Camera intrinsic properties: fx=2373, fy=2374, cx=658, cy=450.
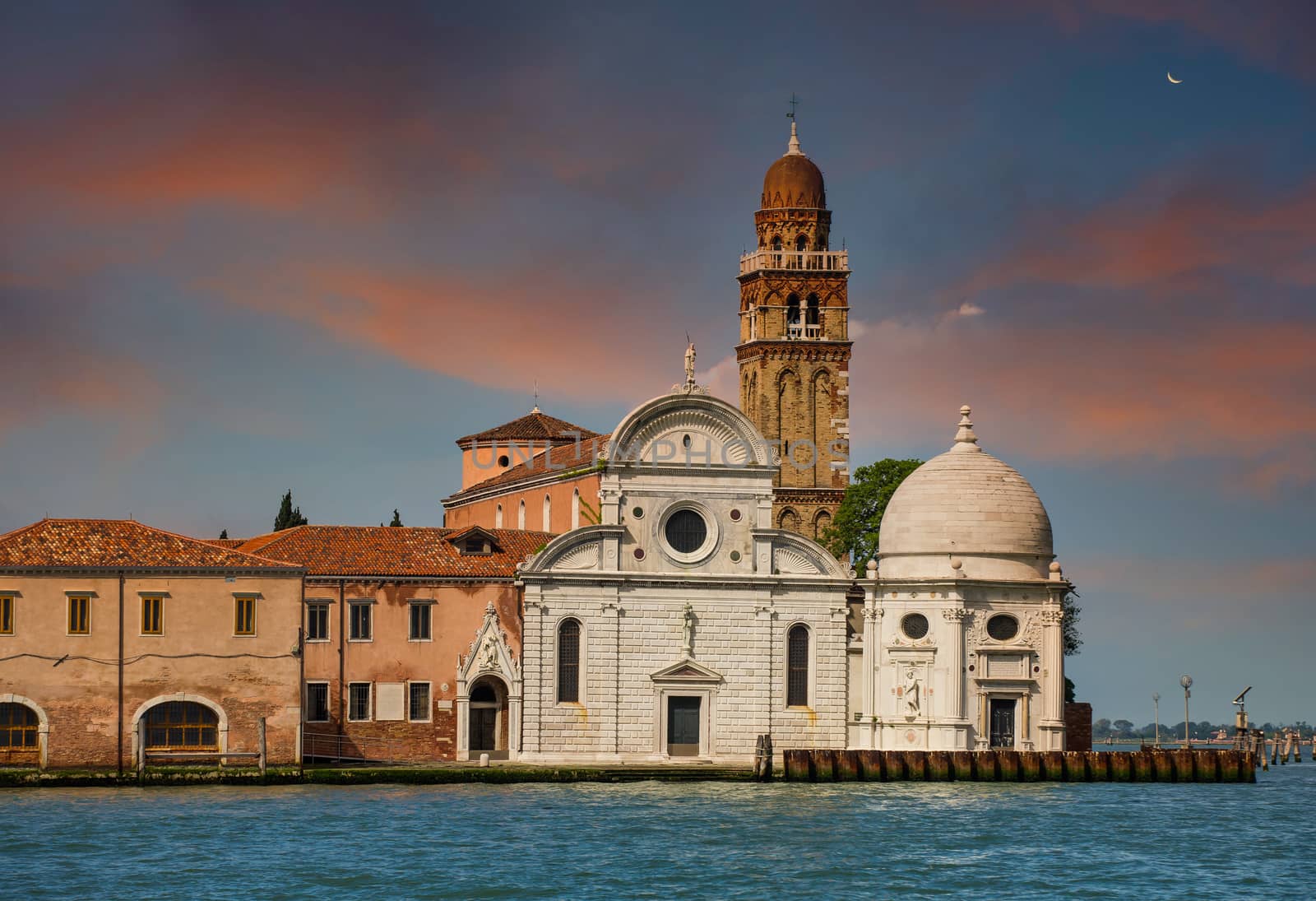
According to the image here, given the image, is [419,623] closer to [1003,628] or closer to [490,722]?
[490,722]

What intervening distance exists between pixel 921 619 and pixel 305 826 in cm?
2045

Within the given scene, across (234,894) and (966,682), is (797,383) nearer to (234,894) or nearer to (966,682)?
(966,682)

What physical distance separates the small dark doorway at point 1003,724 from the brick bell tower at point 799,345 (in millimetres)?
18064

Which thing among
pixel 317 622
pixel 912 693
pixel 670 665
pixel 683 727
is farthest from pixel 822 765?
pixel 317 622

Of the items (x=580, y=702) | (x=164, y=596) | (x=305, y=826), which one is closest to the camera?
(x=305, y=826)

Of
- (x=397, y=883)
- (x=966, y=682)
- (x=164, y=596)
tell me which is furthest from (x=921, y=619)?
(x=397, y=883)

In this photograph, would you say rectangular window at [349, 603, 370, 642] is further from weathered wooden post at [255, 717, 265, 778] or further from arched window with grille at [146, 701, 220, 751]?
arched window with grille at [146, 701, 220, 751]

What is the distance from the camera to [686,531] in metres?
62.6

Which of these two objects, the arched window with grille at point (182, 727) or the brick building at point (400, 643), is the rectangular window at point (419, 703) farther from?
the arched window with grille at point (182, 727)

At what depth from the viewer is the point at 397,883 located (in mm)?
41250

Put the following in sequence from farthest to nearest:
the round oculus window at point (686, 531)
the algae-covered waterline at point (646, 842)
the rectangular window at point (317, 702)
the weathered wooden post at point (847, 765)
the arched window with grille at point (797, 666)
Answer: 1. the arched window with grille at point (797, 666)
2. the round oculus window at point (686, 531)
3. the weathered wooden post at point (847, 765)
4. the rectangular window at point (317, 702)
5. the algae-covered waterline at point (646, 842)

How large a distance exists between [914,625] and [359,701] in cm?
1464

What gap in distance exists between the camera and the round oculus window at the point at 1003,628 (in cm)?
6222

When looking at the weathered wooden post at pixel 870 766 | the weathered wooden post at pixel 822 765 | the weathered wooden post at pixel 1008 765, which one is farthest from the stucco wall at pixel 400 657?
the weathered wooden post at pixel 1008 765
